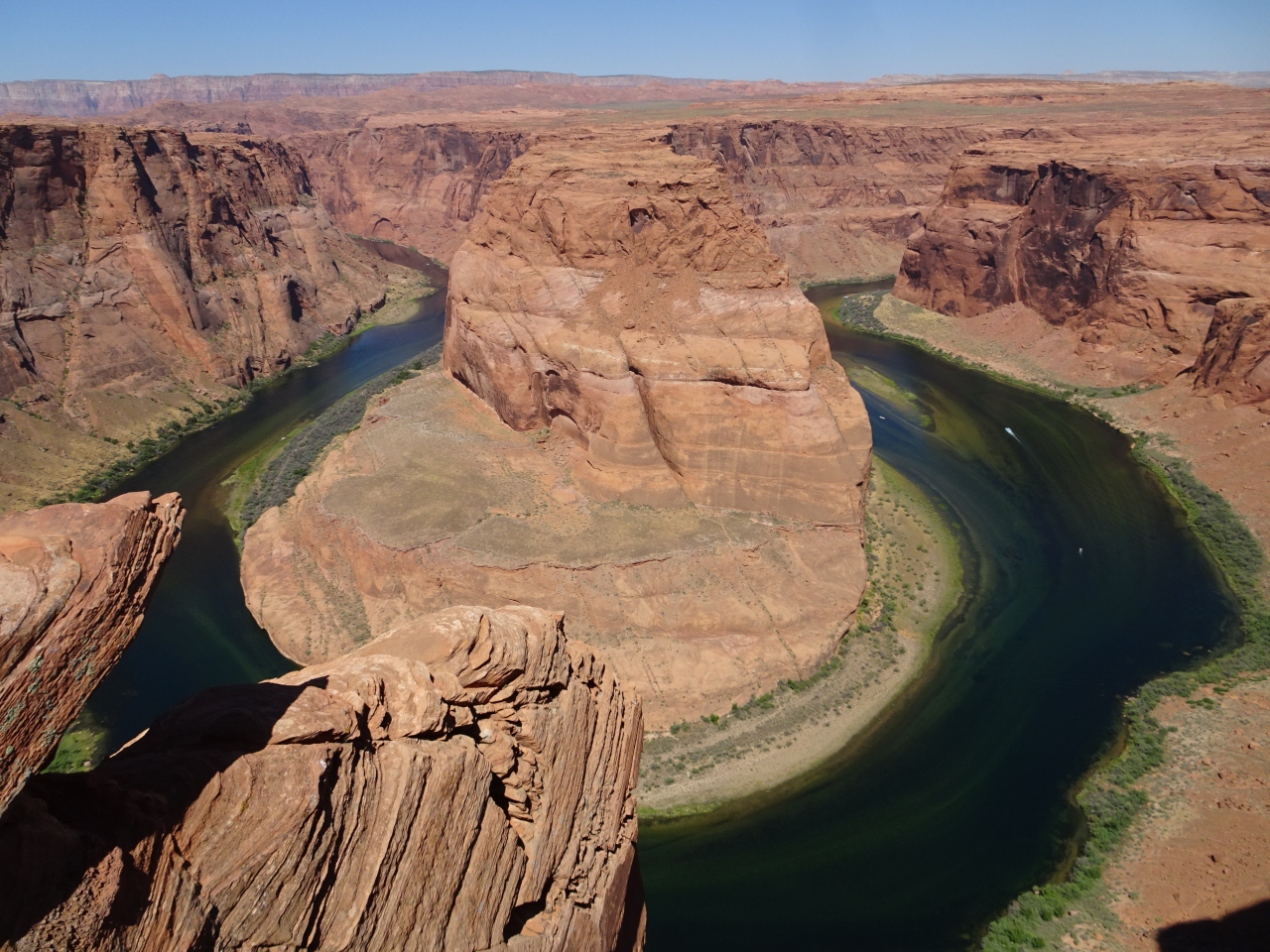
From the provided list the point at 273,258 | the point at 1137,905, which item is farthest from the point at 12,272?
the point at 1137,905

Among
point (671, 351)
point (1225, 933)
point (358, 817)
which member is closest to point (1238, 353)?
point (671, 351)

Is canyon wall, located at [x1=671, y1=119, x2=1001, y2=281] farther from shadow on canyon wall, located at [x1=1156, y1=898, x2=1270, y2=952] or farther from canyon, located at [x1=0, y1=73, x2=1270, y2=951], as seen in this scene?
shadow on canyon wall, located at [x1=1156, y1=898, x2=1270, y2=952]

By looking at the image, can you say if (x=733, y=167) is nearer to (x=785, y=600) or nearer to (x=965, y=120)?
(x=965, y=120)

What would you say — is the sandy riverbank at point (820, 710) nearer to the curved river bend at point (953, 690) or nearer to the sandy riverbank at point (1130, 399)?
the curved river bend at point (953, 690)

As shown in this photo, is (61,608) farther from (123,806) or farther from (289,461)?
(289,461)

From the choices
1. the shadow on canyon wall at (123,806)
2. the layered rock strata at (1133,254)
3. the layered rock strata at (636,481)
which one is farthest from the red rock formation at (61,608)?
the layered rock strata at (1133,254)

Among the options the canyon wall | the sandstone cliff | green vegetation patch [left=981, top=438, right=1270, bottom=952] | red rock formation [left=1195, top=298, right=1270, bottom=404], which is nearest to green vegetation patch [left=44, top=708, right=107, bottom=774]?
the sandstone cliff
